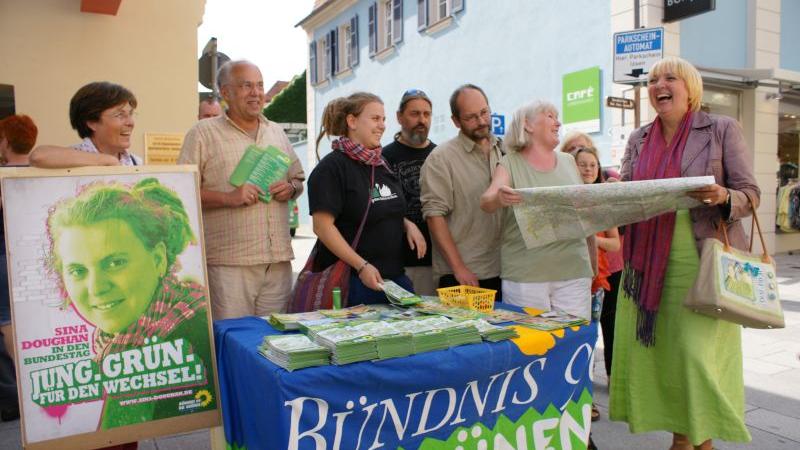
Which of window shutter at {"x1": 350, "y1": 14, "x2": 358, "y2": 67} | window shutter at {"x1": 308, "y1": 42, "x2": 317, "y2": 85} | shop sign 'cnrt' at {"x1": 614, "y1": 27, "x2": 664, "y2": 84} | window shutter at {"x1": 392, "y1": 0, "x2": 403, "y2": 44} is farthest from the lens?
window shutter at {"x1": 308, "y1": 42, "x2": 317, "y2": 85}

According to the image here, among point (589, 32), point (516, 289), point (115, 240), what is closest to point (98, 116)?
point (115, 240)

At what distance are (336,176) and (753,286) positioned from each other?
1.71 m

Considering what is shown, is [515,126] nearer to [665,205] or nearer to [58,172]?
[665,205]

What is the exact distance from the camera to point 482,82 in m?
12.4

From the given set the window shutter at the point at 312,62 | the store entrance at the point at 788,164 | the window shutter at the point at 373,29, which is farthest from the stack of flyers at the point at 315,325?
the window shutter at the point at 312,62

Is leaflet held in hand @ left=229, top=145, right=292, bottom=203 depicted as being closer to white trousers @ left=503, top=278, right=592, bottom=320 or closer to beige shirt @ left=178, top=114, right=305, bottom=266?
beige shirt @ left=178, top=114, right=305, bottom=266

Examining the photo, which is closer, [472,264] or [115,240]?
[115,240]

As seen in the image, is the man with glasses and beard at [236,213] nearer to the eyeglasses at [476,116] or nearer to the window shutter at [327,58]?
the eyeglasses at [476,116]

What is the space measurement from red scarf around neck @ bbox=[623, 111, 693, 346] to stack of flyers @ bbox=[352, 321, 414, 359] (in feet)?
4.39

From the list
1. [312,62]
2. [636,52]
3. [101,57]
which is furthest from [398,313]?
[312,62]

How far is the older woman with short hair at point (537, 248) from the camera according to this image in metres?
2.60

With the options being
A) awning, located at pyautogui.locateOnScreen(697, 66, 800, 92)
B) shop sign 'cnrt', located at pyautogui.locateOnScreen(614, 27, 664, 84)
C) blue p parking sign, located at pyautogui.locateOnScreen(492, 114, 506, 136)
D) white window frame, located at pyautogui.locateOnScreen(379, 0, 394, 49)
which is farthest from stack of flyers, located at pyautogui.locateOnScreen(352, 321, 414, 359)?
white window frame, located at pyautogui.locateOnScreen(379, 0, 394, 49)

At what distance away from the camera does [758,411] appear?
3.39 metres

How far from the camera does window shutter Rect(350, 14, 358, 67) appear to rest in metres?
17.8
